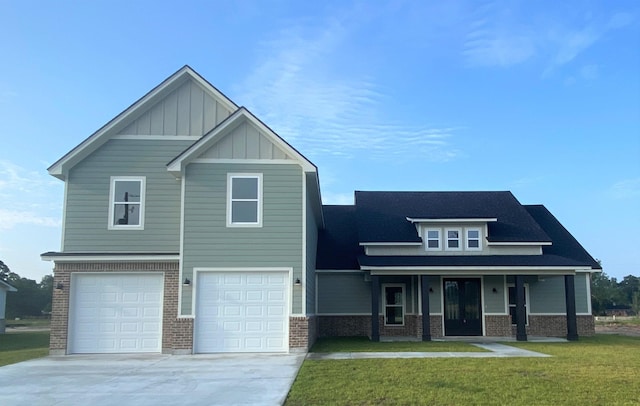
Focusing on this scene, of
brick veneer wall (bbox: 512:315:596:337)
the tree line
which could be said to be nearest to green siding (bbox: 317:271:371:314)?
brick veneer wall (bbox: 512:315:596:337)

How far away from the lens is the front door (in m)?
21.8

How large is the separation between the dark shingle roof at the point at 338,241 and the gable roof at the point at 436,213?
1.24 meters

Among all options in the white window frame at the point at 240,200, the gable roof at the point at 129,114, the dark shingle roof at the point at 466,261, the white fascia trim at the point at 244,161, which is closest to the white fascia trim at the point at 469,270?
the dark shingle roof at the point at 466,261

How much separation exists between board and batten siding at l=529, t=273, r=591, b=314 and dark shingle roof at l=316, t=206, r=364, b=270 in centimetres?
708

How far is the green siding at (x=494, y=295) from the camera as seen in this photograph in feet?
72.0

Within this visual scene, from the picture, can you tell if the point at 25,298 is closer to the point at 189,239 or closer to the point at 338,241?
the point at 338,241

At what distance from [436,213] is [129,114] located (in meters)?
12.7

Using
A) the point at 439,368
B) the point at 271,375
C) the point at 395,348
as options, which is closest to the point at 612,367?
the point at 439,368

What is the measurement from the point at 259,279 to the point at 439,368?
600 cm

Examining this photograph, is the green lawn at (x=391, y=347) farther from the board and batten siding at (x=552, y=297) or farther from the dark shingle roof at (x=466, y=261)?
the board and batten siding at (x=552, y=297)

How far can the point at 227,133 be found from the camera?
54.2 ft

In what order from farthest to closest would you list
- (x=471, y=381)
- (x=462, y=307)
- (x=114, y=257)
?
(x=462, y=307) < (x=114, y=257) < (x=471, y=381)

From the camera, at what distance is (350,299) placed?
22.8m

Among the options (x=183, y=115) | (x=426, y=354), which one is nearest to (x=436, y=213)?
(x=426, y=354)
